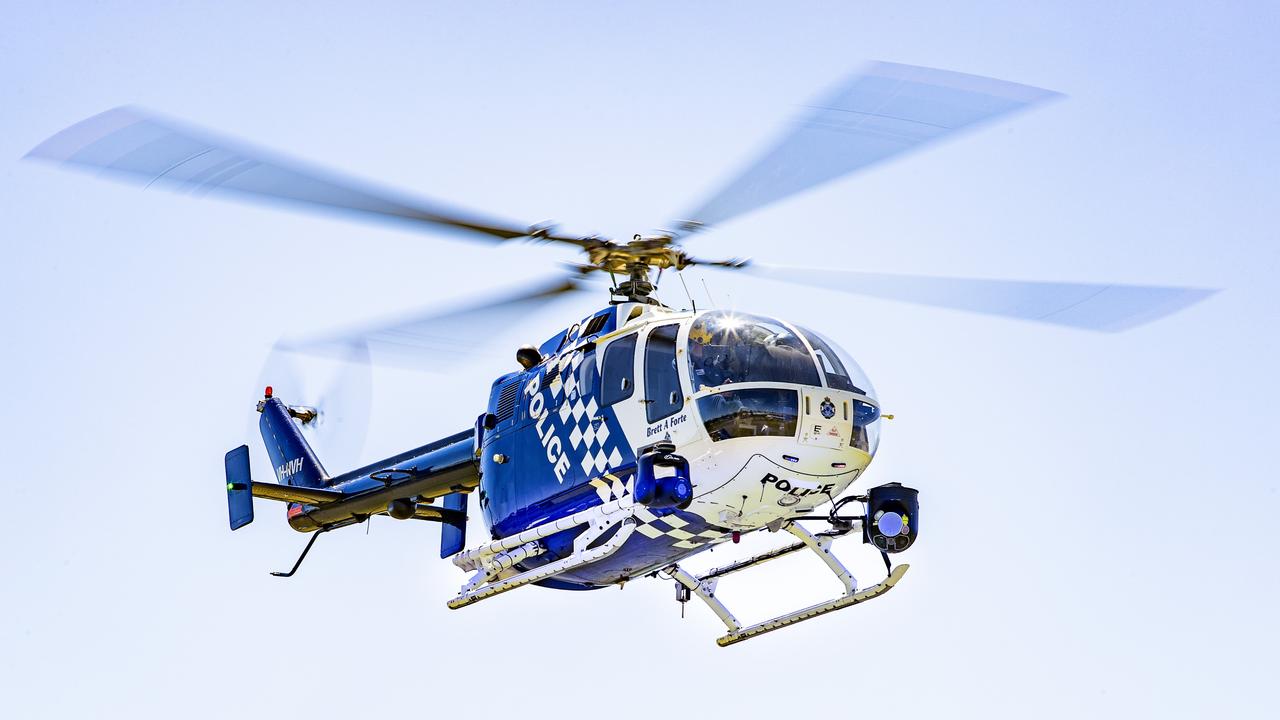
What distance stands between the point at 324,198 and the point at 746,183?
3571 mm

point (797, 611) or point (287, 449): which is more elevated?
point (287, 449)

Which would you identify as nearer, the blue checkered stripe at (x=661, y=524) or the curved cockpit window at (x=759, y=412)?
the curved cockpit window at (x=759, y=412)

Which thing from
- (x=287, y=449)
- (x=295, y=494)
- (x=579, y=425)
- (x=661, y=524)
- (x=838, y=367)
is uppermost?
(x=838, y=367)

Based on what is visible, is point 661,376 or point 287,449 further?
point 287,449

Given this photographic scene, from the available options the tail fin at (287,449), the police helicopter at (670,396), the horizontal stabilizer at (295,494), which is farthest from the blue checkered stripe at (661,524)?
the tail fin at (287,449)

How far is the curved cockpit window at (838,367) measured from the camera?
13.3 metres

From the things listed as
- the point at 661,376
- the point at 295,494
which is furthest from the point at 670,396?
Result: the point at 295,494

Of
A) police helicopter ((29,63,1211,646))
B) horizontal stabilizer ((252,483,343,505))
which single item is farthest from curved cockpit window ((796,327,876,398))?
horizontal stabilizer ((252,483,343,505))

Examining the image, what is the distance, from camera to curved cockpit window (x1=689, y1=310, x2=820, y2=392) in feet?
42.9

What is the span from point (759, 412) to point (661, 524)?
1607 millimetres

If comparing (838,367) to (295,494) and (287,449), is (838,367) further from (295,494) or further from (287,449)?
(287,449)

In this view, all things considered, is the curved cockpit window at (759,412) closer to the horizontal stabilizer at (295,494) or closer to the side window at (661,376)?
the side window at (661,376)

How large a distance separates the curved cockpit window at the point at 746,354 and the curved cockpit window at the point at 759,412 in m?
0.12

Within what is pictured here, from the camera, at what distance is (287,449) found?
19.6 m
